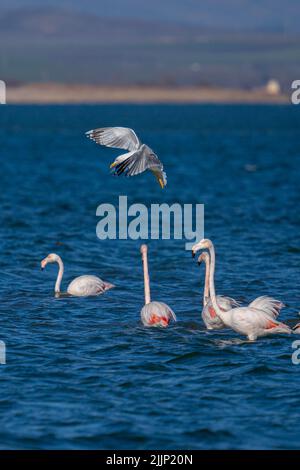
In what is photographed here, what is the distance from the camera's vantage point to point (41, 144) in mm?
74688

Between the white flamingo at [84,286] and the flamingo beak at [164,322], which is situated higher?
the white flamingo at [84,286]

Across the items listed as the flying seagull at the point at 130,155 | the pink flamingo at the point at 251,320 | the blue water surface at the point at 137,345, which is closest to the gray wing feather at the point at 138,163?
the flying seagull at the point at 130,155

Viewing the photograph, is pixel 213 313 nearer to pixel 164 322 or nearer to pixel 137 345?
pixel 164 322

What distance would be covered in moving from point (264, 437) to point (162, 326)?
4.32 m

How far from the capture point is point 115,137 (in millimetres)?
14586

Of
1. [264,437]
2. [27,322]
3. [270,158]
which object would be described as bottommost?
[264,437]

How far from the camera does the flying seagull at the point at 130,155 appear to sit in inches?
553

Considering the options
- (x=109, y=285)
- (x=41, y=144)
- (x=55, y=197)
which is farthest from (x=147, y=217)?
(x=41, y=144)

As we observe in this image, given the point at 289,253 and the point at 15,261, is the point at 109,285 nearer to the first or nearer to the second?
the point at 15,261

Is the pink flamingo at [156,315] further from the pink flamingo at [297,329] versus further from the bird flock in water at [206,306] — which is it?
the pink flamingo at [297,329]

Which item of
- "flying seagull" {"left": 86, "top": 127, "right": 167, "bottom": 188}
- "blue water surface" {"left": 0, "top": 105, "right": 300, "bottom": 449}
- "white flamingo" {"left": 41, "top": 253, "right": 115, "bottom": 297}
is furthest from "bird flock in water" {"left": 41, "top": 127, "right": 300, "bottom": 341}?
"white flamingo" {"left": 41, "top": 253, "right": 115, "bottom": 297}

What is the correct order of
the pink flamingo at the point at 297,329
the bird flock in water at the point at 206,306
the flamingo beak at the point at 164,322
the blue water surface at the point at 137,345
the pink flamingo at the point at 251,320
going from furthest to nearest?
the flamingo beak at the point at 164,322 < the pink flamingo at the point at 297,329 < the pink flamingo at the point at 251,320 < the bird flock in water at the point at 206,306 < the blue water surface at the point at 137,345

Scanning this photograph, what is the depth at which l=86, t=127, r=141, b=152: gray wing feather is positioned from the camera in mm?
14531

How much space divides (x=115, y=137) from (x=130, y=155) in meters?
0.55
